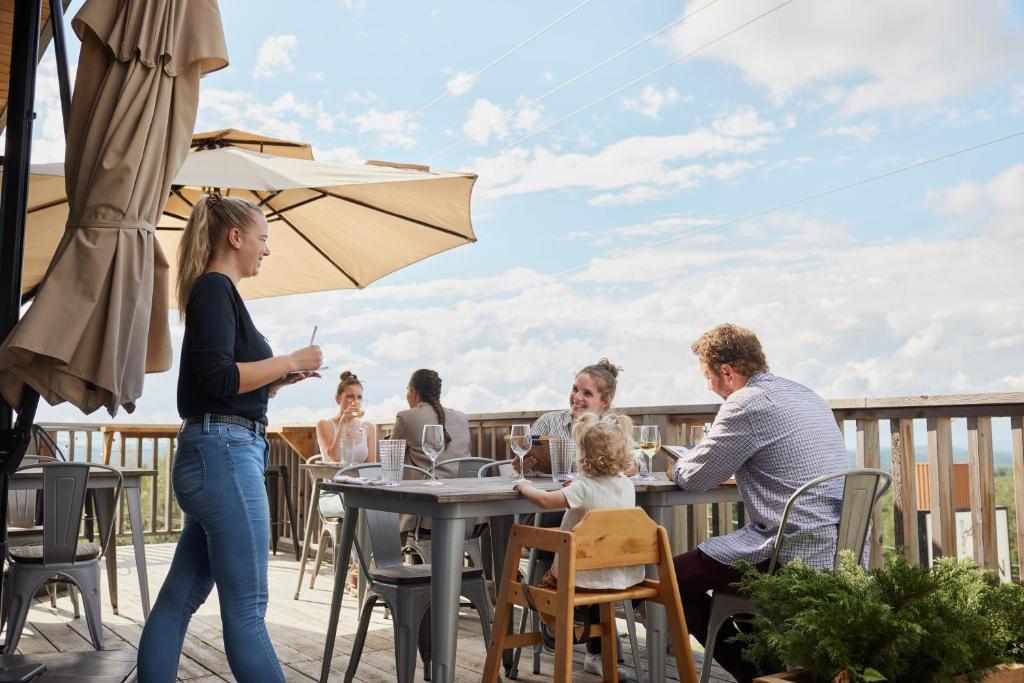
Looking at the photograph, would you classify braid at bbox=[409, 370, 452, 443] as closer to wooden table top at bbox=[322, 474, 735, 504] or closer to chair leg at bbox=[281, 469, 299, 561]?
wooden table top at bbox=[322, 474, 735, 504]

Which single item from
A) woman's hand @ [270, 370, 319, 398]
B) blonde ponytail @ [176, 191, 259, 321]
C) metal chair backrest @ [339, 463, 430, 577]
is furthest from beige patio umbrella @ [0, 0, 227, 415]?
metal chair backrest @ [339, 463, 430, 577]

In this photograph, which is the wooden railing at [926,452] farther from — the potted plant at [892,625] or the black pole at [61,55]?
the black pole at [61,55]

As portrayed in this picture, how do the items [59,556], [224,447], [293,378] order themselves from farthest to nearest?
[59,556], [293,378], [224,447]

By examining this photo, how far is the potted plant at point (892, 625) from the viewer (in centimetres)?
164

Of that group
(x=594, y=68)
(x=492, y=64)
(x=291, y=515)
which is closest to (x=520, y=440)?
(x=291, y=515)

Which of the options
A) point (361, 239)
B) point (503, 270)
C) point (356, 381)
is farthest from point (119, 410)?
point (503, 270)

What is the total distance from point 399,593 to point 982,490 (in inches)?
89.5

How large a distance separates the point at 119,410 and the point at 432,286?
4125 centimetres

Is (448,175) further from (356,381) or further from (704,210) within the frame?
(704,210)

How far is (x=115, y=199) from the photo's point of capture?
82.7 inches

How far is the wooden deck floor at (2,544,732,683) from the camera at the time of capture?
3.81 m

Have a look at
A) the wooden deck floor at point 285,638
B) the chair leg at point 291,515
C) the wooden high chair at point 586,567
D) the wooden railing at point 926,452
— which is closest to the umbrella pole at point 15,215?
the wooden high chair at point 586,567

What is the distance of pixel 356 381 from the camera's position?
6141mm

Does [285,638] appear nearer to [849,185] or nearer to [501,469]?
[501,469]
